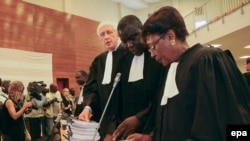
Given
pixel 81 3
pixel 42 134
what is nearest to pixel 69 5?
pixel 81 3

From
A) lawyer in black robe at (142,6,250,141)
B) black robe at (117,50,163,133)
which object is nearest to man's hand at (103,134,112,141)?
black robe at (117,50,163,133)

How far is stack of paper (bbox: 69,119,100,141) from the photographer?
7.98 feet

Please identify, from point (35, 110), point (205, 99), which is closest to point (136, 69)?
point (205, 99)

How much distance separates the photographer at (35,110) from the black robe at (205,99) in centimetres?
768

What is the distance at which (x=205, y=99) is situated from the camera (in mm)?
1642

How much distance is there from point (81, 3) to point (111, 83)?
14148 millimetres

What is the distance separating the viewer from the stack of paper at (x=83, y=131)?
7.98ft

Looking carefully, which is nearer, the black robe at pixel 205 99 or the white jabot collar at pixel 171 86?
the black robe at pixel 205 99

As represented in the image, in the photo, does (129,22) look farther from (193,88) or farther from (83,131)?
(193,88)

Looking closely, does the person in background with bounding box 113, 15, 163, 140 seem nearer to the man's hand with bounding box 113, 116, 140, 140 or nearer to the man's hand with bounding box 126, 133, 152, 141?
the man's hand with bounding box 113, 116, 140, 140

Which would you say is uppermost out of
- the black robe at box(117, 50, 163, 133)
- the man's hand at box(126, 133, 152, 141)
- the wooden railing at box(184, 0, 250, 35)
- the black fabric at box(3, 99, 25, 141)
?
the wooden railing at box(184, 0, 250, 35)

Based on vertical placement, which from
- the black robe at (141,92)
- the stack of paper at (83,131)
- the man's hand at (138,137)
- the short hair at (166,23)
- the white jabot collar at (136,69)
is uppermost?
the short hair at (166,23)

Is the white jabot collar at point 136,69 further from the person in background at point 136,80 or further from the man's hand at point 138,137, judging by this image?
the man's hand at point 138,137

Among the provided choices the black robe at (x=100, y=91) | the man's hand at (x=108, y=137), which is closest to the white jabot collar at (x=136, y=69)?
the black robe at (x=100, y=91)
